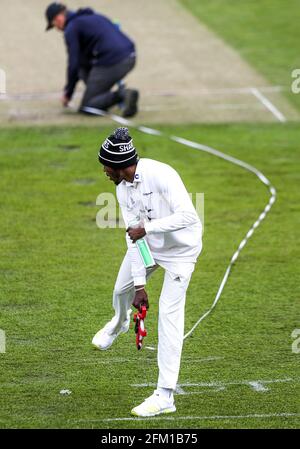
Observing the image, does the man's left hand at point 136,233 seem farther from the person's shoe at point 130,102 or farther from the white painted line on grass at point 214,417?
the person's shoe at point 130,102

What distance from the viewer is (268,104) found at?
19.2m

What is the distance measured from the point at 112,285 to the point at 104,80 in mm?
6996

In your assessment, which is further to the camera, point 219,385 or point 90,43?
point 90,43

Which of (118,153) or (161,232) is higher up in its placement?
(118,153)

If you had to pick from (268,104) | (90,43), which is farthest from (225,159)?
(90,43)

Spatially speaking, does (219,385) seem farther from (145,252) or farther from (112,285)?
(112,285)

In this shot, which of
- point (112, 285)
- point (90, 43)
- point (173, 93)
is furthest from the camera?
point (173, 93)

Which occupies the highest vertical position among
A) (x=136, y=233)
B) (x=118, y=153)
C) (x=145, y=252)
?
(x=118, y=153)

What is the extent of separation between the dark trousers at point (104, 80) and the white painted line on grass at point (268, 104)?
8.91ft

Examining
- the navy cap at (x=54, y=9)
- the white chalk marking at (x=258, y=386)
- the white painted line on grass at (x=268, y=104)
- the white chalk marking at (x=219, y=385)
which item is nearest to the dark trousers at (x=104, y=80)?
the navy cap at (x=54, y=9)

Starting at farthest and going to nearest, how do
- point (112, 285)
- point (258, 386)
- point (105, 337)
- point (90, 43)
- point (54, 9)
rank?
point (90, 43) < point (54, 9) < point (112, 285) < point (105, 337) < point (258, 386)

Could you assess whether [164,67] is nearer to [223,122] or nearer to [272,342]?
[223,122]

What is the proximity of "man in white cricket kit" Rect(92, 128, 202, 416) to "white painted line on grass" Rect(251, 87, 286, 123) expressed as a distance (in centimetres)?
1049

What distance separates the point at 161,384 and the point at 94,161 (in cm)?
846
